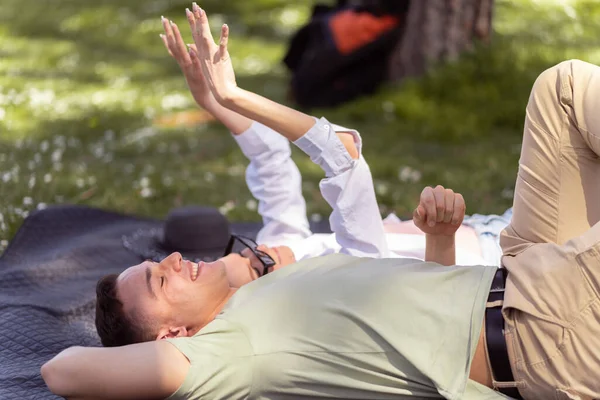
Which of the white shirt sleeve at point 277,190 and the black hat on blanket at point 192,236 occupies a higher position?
the white shirt sleeve at point 277,190

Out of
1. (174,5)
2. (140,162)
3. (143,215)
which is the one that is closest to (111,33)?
(174,5)

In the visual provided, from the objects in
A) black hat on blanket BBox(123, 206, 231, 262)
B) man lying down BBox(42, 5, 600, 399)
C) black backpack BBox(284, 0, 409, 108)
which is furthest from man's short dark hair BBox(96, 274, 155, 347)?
black backpack BBox(284, 0, 409, 108)

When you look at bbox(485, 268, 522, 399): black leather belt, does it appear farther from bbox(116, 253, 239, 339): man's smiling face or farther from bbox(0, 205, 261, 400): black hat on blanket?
bbox(0, 205, 261, 400): black hat on blanket

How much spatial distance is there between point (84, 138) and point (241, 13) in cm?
501

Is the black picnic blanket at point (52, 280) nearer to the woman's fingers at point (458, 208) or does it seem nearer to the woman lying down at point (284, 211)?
the woman lying down at point (284, 211)

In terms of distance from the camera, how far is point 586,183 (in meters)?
2.89

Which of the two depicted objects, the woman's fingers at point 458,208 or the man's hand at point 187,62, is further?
the man's hand at point 187,62

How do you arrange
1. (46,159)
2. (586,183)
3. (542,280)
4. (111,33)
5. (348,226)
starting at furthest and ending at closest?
(111,33) → (46,159) → (348,226) → (586,183) → (542,280)

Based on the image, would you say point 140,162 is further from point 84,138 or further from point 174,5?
point 174,5

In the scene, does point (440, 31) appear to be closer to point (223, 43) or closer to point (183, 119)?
point (183, 119)

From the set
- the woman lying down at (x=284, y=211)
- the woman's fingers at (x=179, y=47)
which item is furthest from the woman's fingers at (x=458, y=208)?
the woman's fingers at (x=179, y=47)

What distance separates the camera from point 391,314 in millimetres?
2645

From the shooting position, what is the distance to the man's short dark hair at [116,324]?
2.85m

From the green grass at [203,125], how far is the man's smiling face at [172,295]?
190cm
